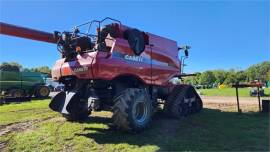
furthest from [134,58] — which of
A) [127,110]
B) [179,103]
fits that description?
[179,103]

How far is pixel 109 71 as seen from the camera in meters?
8.46

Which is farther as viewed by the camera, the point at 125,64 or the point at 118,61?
the point at 125,64

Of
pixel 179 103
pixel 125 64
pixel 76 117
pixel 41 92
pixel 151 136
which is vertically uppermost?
pixel 125 64

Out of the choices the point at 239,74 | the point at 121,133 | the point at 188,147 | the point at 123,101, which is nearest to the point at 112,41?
the point at 123,101

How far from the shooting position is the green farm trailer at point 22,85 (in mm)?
25417

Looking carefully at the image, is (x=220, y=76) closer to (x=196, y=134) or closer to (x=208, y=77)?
(x=208, y=77)

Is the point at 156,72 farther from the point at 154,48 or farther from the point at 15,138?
the point at 15,138

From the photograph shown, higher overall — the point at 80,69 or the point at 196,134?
the point at 80,69

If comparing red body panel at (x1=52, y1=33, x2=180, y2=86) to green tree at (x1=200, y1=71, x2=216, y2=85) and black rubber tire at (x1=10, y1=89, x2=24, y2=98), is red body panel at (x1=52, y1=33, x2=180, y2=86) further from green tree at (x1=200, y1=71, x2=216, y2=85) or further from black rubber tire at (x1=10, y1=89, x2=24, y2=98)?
green tree at (x1=200, y1=71, x2=216, y2=85)

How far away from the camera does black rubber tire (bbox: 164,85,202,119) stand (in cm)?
1125

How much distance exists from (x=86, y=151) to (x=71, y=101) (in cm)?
239

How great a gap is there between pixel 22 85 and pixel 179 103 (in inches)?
705

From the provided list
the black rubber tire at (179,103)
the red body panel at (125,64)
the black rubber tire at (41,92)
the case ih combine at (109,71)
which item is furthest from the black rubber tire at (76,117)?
the black rubber tire at (41,92)

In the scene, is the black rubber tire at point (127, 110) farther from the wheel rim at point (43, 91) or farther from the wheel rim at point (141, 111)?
the wheel rim at point (43, 91)
